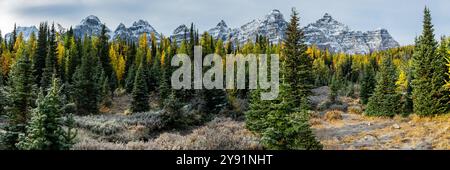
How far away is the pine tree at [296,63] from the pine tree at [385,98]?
6.76 metres

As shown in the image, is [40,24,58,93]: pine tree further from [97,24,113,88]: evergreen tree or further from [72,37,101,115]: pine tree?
[97,24,113,88]: evergreen tree

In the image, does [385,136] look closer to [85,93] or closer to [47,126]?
[47,126]

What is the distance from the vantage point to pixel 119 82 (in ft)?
270

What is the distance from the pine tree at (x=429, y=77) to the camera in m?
28.5

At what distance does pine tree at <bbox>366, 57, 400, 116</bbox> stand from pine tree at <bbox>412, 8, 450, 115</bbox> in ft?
10.2

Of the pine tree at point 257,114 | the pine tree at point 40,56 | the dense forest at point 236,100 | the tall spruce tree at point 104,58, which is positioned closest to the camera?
the dense forest at point 236,100

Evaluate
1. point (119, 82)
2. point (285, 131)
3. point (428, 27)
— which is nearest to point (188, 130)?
point (285, 131)

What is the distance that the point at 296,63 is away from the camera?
34.0 metres

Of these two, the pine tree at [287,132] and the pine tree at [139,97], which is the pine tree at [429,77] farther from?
the pine tree at [139,97]

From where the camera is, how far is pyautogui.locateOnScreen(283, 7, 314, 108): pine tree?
107ft

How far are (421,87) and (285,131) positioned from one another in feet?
66.3

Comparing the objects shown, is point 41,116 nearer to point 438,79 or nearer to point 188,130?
point 188,130

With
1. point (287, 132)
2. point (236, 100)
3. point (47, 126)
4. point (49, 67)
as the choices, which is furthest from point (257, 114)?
point (49, 67)

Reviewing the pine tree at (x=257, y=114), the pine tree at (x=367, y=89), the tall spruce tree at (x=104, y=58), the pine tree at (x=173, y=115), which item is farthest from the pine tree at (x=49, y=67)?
the pine tree at (x=367, y=89)
